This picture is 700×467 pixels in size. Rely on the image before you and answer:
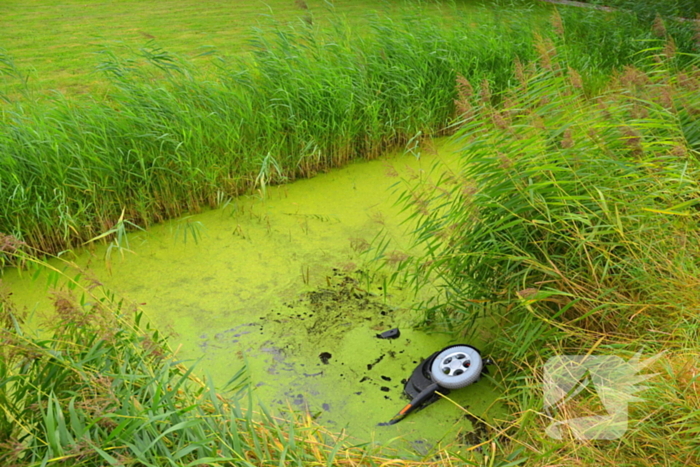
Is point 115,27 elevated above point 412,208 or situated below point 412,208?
above

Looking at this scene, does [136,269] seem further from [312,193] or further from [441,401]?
Result: [441,401]

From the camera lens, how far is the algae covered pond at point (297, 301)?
79.9 inches

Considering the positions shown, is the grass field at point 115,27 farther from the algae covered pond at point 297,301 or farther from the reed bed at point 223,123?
the algae covered pond at point 297,301

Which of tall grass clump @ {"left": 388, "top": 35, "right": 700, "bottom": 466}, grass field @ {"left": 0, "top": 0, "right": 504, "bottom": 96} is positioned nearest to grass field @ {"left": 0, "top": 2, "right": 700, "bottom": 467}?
tall grass clump @ {"left": 388, "top": 35, "right": 700, "bottom": 466}

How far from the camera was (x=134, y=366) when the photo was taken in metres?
1.73

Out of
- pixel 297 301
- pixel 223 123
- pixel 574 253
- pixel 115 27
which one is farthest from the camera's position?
pixel 115 27

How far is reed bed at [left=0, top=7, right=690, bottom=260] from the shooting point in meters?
2.80

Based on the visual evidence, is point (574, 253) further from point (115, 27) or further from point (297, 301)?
point (115, 27)

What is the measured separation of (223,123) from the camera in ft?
10.5

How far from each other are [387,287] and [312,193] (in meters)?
1.00

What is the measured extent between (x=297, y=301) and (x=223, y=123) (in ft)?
3.89

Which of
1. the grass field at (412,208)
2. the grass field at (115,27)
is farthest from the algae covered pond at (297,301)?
the grass field at (115,27)

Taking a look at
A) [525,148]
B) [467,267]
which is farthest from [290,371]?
[525,148]

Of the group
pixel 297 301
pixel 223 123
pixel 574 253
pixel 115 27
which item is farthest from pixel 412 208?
pixel 115 27
